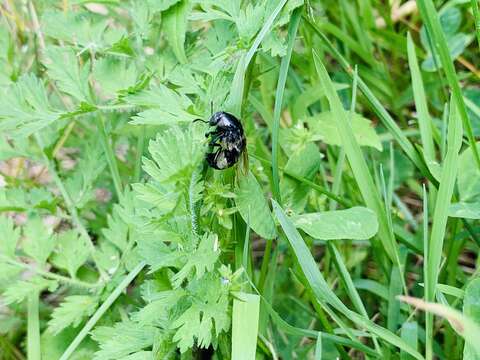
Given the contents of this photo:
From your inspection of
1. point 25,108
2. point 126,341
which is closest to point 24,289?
point 126,341

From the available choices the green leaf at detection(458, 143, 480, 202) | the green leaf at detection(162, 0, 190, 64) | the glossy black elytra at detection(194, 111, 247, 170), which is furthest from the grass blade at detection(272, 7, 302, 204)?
the green leaf at detection(458, 143, 480, 202)

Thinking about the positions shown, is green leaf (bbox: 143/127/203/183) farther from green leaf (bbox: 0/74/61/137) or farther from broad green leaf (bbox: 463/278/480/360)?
broad green leaf (bbox: 463/278/480/360)

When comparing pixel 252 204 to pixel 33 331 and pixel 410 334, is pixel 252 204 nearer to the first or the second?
pixel 410 334

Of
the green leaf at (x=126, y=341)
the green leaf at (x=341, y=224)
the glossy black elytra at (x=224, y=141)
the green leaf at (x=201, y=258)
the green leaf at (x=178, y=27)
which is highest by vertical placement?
the green leaf at (x=178, y=27)

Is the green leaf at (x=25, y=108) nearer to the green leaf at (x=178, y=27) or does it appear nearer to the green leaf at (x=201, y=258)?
the green leaf at (x=178, y=27)

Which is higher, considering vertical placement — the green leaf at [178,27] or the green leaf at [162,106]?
the green leaf at [178,27]

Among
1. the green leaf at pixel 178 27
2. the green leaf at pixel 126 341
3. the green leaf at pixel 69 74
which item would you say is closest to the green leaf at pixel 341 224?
the green leaf at pixel 126 341
